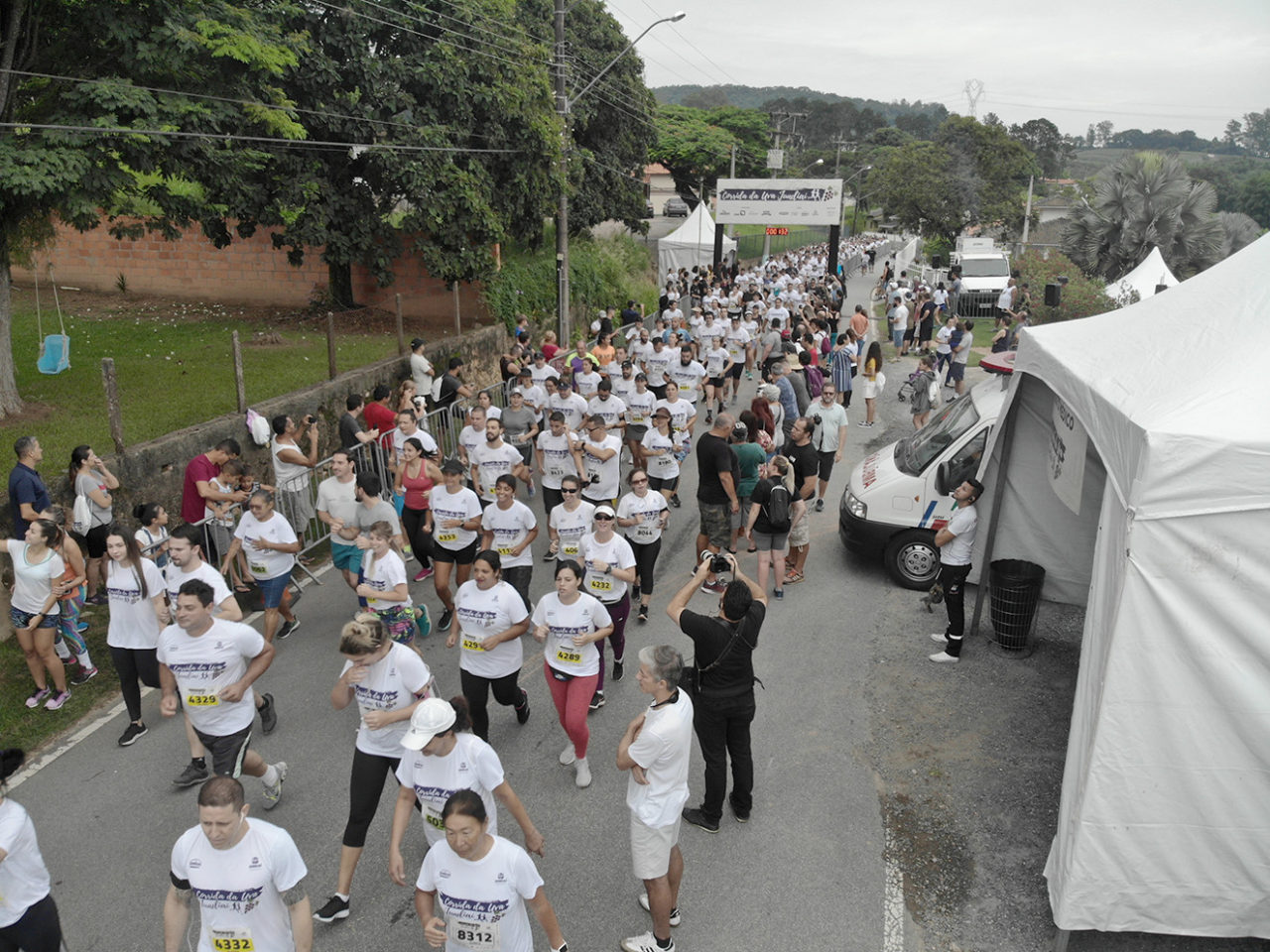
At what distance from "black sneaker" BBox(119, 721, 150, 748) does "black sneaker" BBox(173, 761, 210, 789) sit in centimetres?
76

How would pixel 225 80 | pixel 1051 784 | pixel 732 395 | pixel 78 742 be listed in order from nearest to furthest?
pixel 1051 784 < pixel 78 742 < pixel 225 80 < pixel 732 395

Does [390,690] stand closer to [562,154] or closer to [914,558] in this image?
[914,558]

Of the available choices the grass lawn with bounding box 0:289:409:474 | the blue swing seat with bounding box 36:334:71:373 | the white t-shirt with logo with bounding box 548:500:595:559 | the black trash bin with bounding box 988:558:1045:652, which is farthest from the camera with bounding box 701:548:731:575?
the blue swing seat with bounding box 36:334:71:373

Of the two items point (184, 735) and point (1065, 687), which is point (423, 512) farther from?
point (1065, 687)

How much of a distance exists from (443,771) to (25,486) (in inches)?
222

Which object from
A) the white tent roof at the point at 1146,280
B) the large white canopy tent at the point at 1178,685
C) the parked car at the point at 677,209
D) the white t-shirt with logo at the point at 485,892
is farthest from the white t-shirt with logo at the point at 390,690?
the parked car at the point at 677,209

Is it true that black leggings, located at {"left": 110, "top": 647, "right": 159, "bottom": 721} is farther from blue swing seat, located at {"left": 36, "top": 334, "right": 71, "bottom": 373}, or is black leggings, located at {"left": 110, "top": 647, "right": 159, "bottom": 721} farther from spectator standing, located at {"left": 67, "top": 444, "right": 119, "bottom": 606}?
blue swing seat, located at {"left": 36, "top": 334, "right": 71, "bottom": 373}

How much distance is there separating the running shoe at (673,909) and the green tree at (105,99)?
8880mm

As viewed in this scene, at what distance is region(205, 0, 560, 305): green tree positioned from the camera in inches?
619

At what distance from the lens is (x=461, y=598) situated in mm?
5688

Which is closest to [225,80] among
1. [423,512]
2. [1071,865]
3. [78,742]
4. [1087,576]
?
[423,512]

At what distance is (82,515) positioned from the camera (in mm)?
7879

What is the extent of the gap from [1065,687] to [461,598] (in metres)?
5.07

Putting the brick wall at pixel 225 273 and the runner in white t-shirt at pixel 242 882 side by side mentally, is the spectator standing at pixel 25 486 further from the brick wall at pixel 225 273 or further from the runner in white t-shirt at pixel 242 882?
the brick wall at pixel 225 273
